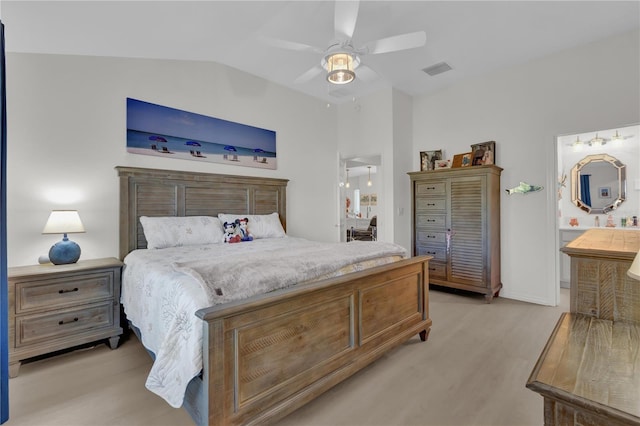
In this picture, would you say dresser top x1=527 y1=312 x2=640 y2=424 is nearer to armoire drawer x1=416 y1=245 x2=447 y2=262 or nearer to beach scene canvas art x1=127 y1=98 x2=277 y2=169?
armoire drawer x1=416 y1=245 x2=447 y2=262

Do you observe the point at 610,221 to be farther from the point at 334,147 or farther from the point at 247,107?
the point at 247,107

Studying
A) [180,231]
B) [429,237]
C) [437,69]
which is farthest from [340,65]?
[429,237]

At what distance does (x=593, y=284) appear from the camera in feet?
4.26

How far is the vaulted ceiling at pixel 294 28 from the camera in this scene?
238 cm

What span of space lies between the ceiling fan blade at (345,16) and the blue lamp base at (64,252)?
9.44 feet

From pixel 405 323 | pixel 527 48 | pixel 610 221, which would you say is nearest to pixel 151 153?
pixel 405 323

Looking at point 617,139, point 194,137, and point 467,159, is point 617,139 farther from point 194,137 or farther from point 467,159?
point 194,137

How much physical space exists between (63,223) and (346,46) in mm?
2831

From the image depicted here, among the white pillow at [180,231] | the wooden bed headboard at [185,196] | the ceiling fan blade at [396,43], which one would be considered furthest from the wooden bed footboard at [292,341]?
the wooden bed headboard at [185,196]

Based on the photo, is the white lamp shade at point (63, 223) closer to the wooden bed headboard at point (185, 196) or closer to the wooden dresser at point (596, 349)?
the wooden bed headboard at point (185, 196)

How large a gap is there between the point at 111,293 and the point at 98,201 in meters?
0.99

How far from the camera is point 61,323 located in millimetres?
2418

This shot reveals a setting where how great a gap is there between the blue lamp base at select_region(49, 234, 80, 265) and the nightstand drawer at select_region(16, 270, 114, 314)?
0.90 feet

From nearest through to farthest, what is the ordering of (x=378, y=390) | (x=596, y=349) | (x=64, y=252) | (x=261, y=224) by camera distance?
(x=596, y=349), (x=378, y=390), (x=64, y=252), (x=261, y=224)
